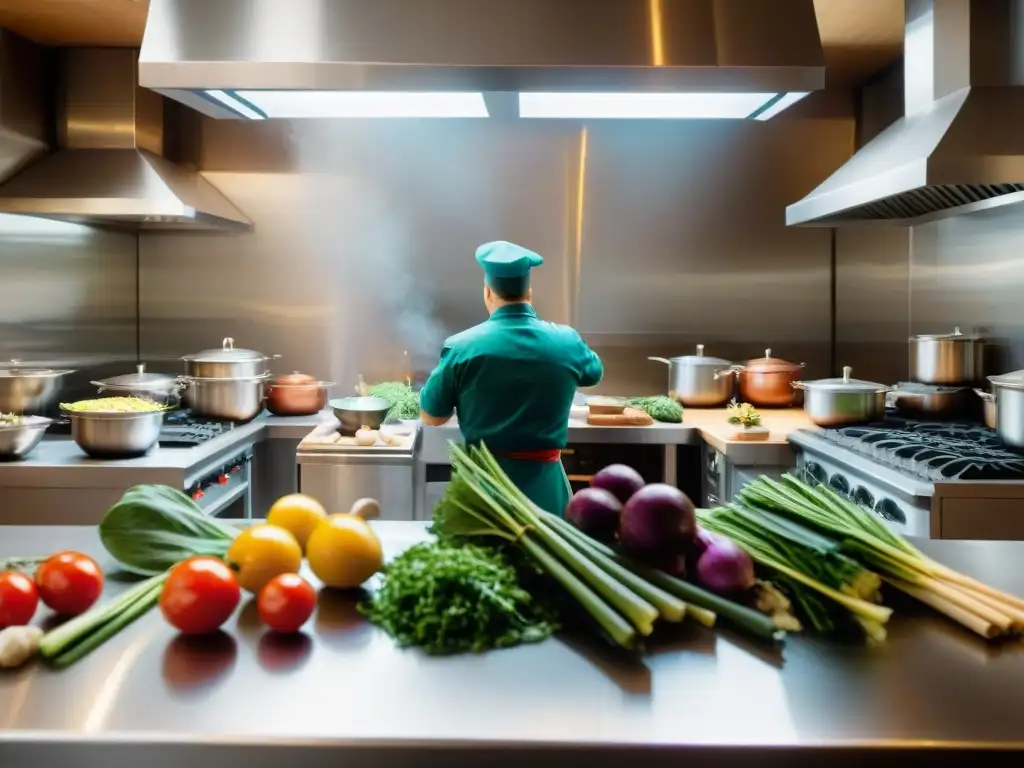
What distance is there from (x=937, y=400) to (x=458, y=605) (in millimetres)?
2764

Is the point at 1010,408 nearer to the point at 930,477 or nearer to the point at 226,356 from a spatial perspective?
the point at 930,477

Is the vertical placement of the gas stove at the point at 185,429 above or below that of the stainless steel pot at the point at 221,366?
below

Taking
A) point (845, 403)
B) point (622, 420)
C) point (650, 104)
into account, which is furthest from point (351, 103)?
point (845, 403)

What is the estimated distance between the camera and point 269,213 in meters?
4.25

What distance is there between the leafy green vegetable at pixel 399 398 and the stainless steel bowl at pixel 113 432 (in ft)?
3.68

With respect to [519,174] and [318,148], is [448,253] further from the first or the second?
[318,148]

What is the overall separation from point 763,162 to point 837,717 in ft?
12.1

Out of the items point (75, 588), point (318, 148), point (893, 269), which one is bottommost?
point (75, 588)

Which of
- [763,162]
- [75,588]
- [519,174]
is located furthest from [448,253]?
[75,588]

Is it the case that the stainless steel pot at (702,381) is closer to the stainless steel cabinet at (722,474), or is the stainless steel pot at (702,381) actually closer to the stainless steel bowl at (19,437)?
the stainless steel cabinet at (722,474)

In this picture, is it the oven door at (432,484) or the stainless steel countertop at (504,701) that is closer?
Result: the stainless steel countertop at (504,701)

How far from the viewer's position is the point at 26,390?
3.27m

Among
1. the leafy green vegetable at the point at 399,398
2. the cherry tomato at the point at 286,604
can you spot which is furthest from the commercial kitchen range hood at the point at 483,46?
the leafy green vegetable at the point at 399,398

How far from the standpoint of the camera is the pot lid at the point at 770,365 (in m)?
3.94
